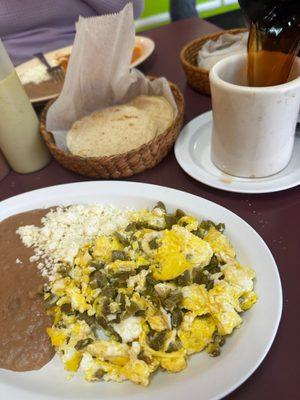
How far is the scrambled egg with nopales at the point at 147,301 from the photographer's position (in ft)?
2.13

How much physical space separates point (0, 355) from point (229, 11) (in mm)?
4108

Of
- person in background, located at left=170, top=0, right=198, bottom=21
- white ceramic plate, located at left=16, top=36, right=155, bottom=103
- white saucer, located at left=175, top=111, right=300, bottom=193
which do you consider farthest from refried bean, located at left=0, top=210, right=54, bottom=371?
person in background, located at left=170, top=0, right=198, bottom=21

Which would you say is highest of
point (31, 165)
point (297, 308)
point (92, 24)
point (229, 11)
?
point (92, 24)

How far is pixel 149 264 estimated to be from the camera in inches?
29.9

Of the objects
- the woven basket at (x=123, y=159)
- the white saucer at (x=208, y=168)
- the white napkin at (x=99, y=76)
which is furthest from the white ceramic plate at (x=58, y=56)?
the white saucer at (x=208, y=168)

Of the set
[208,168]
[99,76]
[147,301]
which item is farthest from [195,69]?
[147,301]

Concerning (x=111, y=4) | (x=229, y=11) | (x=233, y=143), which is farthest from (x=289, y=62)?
Answer: (x=229, y=11)

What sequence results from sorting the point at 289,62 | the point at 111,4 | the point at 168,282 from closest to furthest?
1. the point at 168,282
2. the point at 289,62
3. the point at 111,4

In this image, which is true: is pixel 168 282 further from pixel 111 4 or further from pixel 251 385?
pixel 111 4

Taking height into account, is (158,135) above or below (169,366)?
above

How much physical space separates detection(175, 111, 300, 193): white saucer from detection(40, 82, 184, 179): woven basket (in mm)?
55

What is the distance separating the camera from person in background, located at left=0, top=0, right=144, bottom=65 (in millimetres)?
1734

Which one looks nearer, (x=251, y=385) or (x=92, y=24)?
(x=251, y=385)

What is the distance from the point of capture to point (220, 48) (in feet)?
4.41
